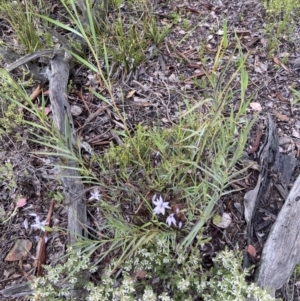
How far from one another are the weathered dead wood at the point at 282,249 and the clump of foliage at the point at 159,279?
0.58 ft

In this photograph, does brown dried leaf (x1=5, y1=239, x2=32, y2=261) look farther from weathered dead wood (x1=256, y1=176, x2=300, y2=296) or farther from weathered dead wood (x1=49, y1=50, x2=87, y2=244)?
weathered dead wood (x1=256, y1=176, x2=300, y2=296)

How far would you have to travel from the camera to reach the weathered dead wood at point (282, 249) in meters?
1.77

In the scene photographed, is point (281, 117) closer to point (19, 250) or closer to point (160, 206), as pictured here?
point (160, 206)

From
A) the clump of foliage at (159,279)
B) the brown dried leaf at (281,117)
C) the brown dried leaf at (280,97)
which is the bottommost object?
the clump of foliage at (159,279)

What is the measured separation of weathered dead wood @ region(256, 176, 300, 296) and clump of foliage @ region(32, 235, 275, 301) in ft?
0.58

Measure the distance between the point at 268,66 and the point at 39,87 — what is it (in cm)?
146

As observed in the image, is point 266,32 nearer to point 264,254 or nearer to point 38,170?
point 264,254

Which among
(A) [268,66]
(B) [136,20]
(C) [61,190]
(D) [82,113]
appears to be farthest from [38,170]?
(A) [268,66]

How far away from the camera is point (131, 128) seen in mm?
2199

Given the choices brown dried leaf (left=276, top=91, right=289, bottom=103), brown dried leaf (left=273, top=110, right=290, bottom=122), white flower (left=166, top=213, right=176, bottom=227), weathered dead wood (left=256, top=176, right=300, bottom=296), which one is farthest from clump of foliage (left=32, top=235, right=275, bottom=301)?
brown dried leaf (left=276, top=91, right=289, bottom=103)

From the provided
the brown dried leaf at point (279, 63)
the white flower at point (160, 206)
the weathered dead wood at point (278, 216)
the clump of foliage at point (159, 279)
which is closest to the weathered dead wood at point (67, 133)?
the clump of foliage at point (159, 279)

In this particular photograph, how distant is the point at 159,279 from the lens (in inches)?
67.5

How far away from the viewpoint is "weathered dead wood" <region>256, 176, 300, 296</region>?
69.7 inches

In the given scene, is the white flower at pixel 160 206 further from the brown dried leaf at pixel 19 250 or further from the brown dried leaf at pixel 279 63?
the brown dried leaf at pixel 279 63
